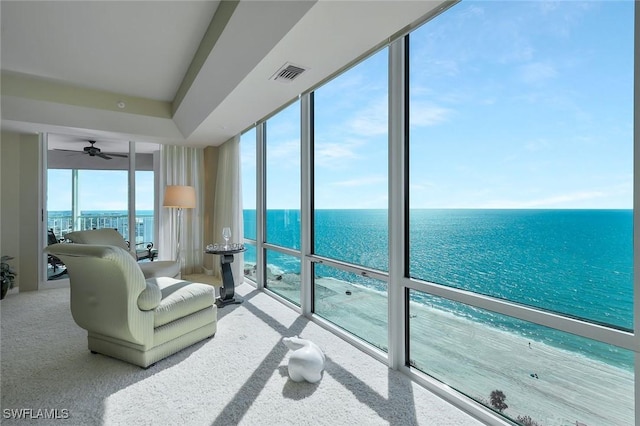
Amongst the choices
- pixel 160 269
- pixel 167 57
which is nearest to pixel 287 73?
pixel 167 57

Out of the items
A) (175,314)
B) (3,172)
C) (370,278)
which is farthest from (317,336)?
(3,172)

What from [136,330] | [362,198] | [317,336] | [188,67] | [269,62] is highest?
[188,67]

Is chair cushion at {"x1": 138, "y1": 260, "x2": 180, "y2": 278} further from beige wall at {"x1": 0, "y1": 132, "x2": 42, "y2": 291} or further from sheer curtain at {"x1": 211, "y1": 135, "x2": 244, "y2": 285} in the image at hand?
beige wall at {"x1": 0, "y1": 132, "x2": 42, "y2": 291}

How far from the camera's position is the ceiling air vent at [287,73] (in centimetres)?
238

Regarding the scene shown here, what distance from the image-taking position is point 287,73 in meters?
2.49

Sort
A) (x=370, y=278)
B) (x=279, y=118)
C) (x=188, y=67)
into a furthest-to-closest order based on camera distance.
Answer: (x=279, y=118)
(x=188, y=67)
(x=370, y=278)

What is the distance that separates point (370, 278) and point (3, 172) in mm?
5167

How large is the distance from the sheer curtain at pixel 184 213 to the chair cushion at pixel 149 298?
3195mm

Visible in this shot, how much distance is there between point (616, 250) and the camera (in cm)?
128

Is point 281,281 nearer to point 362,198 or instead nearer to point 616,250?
point 362,198

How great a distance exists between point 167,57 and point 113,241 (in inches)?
→ 83.8

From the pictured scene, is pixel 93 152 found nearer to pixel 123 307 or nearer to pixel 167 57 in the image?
pixel 167 57

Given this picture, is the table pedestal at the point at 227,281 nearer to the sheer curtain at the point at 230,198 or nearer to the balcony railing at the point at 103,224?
the sheer curtain at the point at 230,198

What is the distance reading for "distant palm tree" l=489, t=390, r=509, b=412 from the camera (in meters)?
1.68
